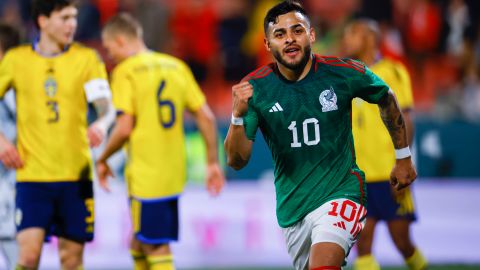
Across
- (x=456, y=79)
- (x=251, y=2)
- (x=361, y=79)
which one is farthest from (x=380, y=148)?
(x=251, y=2)

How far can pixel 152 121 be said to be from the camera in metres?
6.74

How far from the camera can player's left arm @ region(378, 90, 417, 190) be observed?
496 centimetres

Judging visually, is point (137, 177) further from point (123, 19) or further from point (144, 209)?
point (123, 19)

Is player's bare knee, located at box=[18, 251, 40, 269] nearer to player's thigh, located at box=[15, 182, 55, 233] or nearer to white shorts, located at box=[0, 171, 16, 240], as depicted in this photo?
player's thigh, located at box=[15, 182, 55, 233]

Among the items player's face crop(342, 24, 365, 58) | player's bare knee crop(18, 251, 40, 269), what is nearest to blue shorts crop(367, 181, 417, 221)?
player's face crop(342, 24, 365, 58)

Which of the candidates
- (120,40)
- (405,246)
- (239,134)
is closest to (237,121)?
(239,134)

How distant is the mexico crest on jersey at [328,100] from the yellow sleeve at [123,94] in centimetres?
220

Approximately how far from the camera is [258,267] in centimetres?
891

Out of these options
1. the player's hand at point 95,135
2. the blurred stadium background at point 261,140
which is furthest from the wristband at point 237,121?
the blurred stadium background at point 261,140

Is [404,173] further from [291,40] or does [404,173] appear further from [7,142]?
[7,142]

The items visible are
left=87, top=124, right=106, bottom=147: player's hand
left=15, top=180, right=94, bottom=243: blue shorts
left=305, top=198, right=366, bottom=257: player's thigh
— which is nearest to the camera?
left=305, top=198, right=366, bottom=257: player's thigh

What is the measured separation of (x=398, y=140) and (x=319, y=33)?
25.1 ft

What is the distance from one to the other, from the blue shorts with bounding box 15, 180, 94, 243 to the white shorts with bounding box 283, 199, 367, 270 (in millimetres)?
1857

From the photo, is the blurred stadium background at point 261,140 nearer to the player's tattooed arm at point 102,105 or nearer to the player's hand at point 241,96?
the player's tattooed arm at point 102,105
